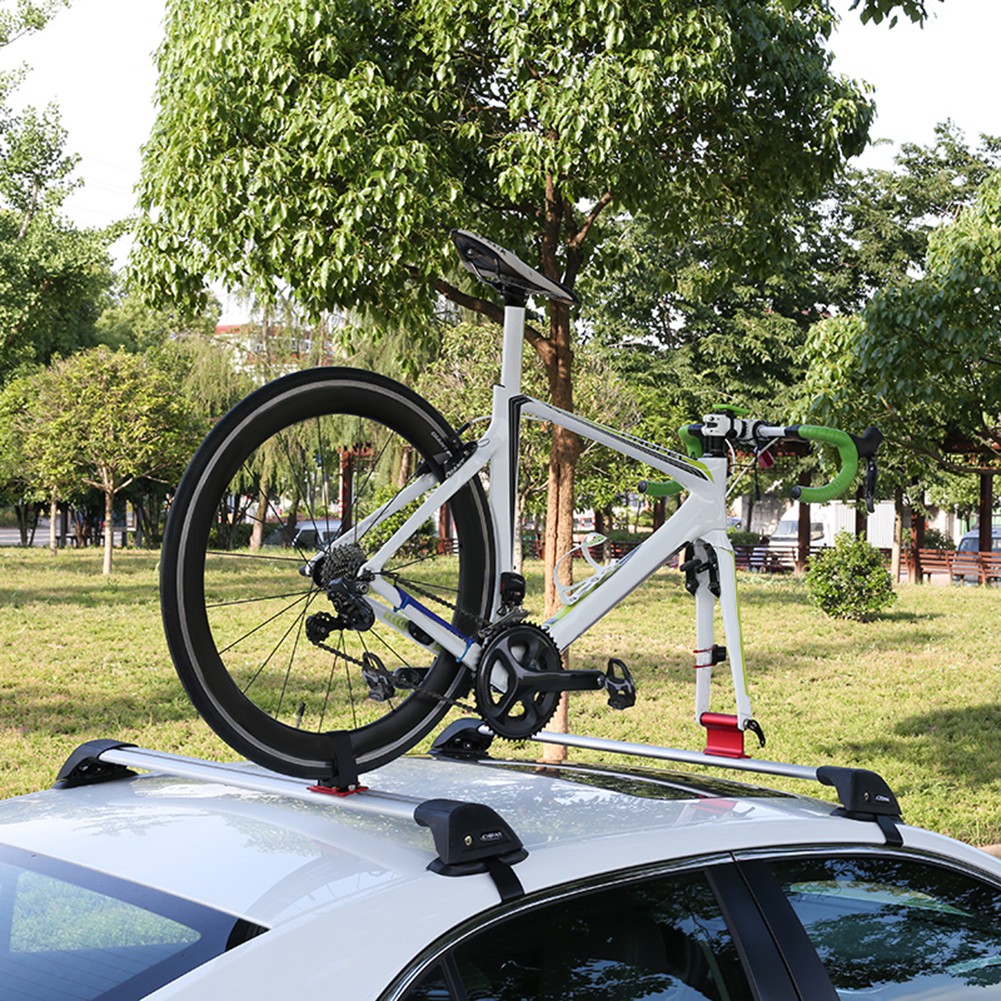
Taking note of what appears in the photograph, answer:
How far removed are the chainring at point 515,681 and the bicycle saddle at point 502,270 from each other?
0.89 metres

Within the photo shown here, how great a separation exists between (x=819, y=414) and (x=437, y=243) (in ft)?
14.0

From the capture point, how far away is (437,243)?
309 inches

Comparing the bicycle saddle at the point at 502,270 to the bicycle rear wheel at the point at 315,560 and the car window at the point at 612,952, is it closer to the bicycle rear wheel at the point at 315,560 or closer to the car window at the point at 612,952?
the bicycle rear wheel at the point at 315,560

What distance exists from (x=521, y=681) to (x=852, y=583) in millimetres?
17885

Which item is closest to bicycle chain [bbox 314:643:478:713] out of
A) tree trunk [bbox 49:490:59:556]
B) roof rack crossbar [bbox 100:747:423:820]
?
roof rack crossbar [bbox 100:747:423:820]

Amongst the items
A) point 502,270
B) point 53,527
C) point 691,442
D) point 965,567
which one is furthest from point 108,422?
point 502,270

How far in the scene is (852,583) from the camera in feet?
65.0

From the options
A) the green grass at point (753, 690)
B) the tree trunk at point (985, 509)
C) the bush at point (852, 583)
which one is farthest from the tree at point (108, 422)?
the tree trunk at point (985, 509)

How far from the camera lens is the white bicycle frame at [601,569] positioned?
2756 millimetres

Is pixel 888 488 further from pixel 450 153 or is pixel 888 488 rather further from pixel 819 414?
pixel 450 153

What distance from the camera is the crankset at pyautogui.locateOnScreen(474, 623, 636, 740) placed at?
2697mm

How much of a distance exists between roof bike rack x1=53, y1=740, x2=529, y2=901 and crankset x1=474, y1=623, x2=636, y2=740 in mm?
416

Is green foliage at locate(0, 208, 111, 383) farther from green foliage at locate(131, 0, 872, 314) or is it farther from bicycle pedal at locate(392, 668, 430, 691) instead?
bicycle pedal at locate(392, 668, 430, 691)

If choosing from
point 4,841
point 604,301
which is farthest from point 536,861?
point 604,301
